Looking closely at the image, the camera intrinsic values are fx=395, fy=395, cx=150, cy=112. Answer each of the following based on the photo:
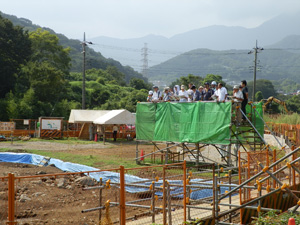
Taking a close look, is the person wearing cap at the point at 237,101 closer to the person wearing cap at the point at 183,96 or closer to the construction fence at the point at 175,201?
the person wearing cap at the point at 183,96

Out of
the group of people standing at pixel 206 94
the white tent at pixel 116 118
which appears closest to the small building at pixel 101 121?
the white tent at pixel 116 118

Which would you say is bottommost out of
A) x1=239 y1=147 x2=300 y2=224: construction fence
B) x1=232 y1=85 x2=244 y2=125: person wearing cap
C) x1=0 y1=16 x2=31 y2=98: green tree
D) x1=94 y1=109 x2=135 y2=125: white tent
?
x1=239 y1=147 x2=300 y2=224: construction fence

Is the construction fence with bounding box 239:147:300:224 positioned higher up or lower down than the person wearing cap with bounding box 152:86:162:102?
lower down

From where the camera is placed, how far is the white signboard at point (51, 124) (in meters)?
42.0

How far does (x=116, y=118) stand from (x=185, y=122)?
1885 cm

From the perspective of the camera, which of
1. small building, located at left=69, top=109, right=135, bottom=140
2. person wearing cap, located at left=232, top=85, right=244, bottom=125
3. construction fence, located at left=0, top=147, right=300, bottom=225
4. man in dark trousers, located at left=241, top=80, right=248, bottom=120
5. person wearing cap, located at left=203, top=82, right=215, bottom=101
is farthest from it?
small building, located at left=69, top=109, right=135, bottom=140

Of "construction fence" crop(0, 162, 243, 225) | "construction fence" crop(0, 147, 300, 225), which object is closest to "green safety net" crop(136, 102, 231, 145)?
"construction fence" crop(0, 147, 300, 225)

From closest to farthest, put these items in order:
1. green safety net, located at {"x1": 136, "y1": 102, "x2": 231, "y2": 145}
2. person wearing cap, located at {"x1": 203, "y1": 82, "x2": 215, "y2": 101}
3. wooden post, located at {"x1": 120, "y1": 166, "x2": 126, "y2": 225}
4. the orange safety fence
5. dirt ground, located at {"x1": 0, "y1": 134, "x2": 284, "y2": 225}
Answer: wooden post, located at {"x1": 120, "y1": 166, "x2": 126, "y2": 225}
dirt ground, located at {"x1": 0, "y1": 134, "x2": 284, "y2": 225}
green safety net, located at {"x1": 136, "y1": 102, "x2": 231, "y2": 145}
person wearing cap, located at {"x1": 203, "y1": 82, "x2": 215, "y2": 101}
the orange safety fence

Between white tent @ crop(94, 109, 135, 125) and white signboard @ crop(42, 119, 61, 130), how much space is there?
184 inches

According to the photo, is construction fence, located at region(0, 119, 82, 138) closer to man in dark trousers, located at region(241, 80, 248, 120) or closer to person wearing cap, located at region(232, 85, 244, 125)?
person wearing cap, located at region(232, 85, 244, 125)

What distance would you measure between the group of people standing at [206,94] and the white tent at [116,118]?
15.8 m

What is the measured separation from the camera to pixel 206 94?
68.2ft

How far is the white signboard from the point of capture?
41969 mm

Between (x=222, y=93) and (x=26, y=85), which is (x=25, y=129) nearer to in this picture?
(x=26, y=85)
